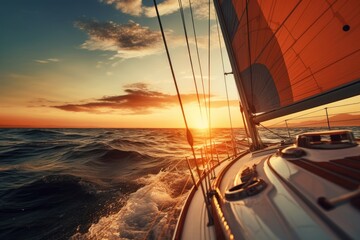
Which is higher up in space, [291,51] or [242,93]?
[291,51]

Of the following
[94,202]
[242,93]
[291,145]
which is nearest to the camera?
[291,145]

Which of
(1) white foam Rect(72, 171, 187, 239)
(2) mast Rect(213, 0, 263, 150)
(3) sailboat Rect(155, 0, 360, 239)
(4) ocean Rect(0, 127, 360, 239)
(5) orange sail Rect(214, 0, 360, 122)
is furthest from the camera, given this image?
(4) ocean Rect(0, 127, 360, 239)

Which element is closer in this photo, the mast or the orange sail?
the orange sail

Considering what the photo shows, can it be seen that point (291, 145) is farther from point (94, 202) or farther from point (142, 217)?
point (94, 202)

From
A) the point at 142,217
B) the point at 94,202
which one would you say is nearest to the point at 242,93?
the point at 142,217

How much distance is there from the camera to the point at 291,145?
9.98 ft

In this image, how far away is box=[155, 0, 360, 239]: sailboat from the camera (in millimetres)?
1371

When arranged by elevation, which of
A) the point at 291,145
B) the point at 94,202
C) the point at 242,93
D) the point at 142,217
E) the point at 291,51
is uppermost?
the point at 291,51

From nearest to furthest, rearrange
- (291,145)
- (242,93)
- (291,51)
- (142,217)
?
(291,145) → (291,51) → (242,93) → (142,217)

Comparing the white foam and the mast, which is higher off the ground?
the mast

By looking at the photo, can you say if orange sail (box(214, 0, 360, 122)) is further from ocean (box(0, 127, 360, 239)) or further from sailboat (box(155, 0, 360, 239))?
ocean (box(0, 127, 360, 239))

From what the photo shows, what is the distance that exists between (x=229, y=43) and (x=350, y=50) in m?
2.51

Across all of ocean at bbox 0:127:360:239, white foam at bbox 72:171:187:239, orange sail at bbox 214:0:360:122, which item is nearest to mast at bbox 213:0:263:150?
orange sail at bbox 214:0:360:122

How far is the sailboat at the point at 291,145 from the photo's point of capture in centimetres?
137
